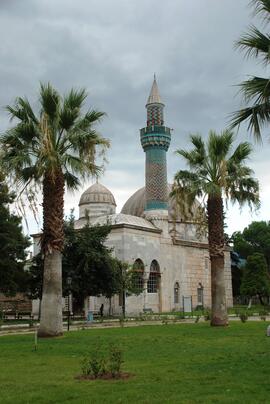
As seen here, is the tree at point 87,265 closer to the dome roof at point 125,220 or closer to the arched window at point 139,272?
the arched window at point 139,272

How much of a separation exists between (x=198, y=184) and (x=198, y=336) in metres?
6.83

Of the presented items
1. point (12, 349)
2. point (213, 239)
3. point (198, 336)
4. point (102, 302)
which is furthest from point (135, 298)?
point (12, 349)

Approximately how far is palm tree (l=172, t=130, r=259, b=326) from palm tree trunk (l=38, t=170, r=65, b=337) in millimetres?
6004

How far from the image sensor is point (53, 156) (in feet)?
54.2

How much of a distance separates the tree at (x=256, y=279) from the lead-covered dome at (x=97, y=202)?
14.6 metres

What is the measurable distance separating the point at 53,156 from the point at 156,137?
1261 inches

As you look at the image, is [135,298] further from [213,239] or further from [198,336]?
[198,336]

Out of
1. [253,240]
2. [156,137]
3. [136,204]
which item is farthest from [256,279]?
[253,240]

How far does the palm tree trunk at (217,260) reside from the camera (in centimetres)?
2038

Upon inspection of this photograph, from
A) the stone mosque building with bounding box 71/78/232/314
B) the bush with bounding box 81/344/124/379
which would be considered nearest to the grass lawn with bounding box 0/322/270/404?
the bush with bounding box 81/344/124/379

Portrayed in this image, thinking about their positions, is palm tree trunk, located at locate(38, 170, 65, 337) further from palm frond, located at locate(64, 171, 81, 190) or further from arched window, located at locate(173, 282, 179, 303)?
arched window, located at locate(173, 282, 179, 303)

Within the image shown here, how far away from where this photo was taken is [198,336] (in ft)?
52.9

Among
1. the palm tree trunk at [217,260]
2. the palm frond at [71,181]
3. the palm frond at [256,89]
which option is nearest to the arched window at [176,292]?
the palm tree trunk at [217,260]

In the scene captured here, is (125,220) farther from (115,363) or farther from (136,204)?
(115,363)
